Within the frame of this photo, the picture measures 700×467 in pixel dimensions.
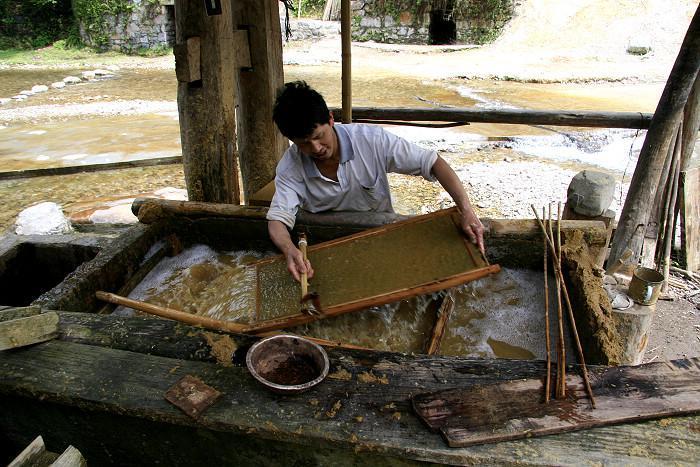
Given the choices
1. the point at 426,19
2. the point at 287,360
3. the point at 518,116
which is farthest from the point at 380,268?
the point at 426,19

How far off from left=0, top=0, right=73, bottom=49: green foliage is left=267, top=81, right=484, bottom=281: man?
24426mm

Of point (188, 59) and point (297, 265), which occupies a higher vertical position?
point (188, 59)

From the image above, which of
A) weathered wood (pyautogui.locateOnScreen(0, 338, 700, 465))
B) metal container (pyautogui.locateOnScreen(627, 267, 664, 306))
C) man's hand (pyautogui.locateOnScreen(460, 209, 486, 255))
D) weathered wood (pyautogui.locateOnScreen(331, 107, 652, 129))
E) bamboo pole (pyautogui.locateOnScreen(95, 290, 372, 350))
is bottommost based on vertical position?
metal container (pyautogui.locateOnScreen(627, 267, 664, 306))

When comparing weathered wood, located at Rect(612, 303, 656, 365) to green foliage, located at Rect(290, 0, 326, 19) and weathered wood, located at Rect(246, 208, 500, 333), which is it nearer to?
weathered wood, located at Rect(246, 208, 500, 333)

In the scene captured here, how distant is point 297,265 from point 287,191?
0.69 meters

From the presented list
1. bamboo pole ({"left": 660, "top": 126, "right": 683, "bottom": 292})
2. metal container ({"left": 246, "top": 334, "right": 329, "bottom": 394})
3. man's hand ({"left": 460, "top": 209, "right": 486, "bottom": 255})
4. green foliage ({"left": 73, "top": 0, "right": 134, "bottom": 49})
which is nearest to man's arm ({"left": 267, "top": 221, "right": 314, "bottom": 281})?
metal container ({"left": 246, "top": 334, "right": 329, "bottom": 394})

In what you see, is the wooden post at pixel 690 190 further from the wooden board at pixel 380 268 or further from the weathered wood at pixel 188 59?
the weathered wood at pixel 188 59

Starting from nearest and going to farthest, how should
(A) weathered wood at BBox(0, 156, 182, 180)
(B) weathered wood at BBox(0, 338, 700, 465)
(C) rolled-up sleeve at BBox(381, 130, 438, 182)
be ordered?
(B) weathered wood at BBox(0, 338, 700, 465)
(C) rolled-up sleeve at BBox(381, 130, 438, 182)
(A) weathered wood at BBox(0, 156, 182, 180)

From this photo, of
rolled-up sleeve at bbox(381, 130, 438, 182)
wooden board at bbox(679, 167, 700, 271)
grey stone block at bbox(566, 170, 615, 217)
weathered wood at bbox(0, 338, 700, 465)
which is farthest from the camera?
wooden board at bbox(679, 167, 700, 271)


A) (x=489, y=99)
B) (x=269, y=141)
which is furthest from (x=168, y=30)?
(x=269, y=141)

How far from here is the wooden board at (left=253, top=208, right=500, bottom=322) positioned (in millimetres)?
2271

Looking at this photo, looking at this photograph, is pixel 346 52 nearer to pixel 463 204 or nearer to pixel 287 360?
pixel 463 204

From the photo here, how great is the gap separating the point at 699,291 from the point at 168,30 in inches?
845

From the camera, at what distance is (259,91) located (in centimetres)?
409
